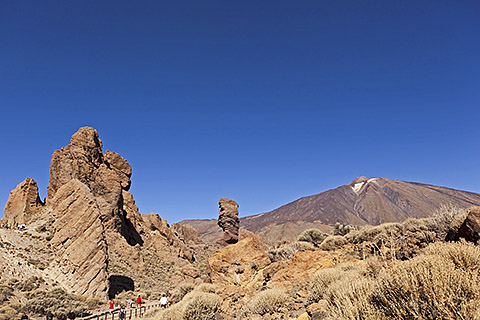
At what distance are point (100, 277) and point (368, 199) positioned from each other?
187355 mm

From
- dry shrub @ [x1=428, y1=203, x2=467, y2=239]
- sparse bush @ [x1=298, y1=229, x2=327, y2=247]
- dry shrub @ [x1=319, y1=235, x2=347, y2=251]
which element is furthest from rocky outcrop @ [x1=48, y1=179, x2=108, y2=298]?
dry shrub @ [x1=428, y1=203, x2=467, y2=239]

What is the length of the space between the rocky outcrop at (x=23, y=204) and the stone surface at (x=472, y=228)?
35675 mm

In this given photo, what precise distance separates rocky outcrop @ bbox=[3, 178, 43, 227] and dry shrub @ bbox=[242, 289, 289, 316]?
31062 millimetres

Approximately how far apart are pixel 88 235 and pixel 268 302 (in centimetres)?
1941

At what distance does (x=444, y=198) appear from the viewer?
155125mm

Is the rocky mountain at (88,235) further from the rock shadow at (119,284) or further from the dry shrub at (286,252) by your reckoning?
the dry shrub at (286,252)

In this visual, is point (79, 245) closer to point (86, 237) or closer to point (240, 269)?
point (86, 237)

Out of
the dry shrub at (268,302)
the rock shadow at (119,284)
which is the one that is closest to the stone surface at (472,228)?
the dry shrub at (268,302)

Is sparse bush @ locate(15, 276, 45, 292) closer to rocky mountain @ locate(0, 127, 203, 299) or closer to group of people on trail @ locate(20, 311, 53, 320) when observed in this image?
rocky mountain @ locate(0, 127, 203, 299)

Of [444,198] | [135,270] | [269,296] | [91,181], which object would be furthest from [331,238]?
[444,198]

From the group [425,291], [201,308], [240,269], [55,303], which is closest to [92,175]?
[55,303]

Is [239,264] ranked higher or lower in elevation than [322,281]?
higher

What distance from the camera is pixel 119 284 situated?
80.1 ft

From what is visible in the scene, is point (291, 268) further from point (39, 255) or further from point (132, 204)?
point (132, 204)
